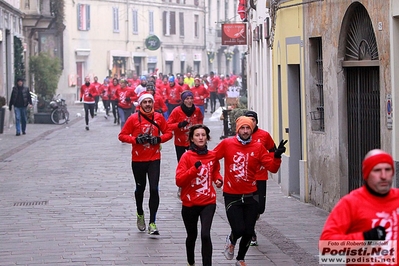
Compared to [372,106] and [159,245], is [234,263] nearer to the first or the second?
[159,245]

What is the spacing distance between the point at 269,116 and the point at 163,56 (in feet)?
161

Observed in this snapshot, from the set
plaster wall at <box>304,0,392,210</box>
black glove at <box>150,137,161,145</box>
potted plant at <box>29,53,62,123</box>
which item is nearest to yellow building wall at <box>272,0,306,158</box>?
plaster wall at <box>304,0,392,210</box>

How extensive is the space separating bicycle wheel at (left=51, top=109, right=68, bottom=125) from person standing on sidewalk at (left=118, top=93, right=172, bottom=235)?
Answer: 23.9 meters

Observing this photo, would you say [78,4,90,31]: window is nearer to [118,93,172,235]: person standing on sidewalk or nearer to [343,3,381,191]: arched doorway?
[343,3,381,191]: arched doorway

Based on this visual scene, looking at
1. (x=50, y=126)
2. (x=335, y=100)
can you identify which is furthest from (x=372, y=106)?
(x=50, y=126)

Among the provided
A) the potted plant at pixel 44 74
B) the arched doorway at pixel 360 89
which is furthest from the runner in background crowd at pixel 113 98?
the arched doorway at pixel 360 89

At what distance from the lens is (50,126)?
33.8 metres

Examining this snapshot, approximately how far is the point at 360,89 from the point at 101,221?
150 inches

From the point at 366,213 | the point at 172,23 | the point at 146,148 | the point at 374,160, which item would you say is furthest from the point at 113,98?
the point at 172,23

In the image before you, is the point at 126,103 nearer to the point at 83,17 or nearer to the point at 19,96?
the point at 19,96

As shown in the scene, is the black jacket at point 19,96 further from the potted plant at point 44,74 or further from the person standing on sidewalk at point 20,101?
the potted plant at point 44,74

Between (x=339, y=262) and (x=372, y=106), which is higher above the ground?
(x=372, y=106)

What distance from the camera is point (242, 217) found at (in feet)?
29.0

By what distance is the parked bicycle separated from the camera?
35.1 m
